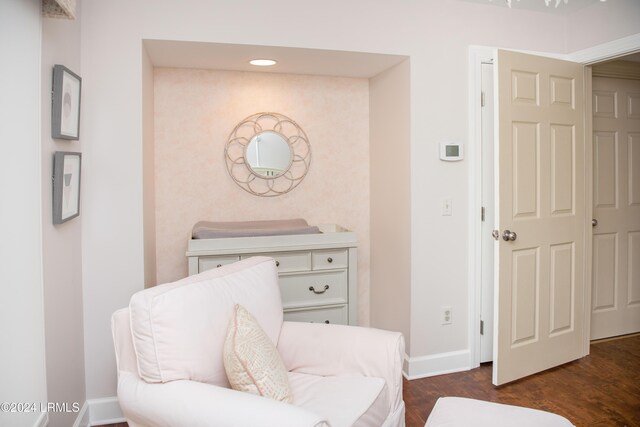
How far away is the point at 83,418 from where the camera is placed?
245 cm

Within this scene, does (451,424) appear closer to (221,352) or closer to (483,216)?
(221,352)

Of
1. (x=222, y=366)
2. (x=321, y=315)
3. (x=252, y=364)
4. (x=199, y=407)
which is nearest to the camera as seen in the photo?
(x=199, y=407)

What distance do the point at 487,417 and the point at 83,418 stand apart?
1.92 meters

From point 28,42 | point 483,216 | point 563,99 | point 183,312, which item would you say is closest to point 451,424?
point 183,312

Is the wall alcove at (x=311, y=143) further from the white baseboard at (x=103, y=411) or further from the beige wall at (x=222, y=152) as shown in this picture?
the white baseboard at (x=103, y=411)

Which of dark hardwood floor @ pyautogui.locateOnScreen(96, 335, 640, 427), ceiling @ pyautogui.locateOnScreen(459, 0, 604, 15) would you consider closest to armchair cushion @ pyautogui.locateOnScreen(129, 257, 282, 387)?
dark hardwood floor @ pyautogui.locateOnScreen(96, 335, 640, 427)

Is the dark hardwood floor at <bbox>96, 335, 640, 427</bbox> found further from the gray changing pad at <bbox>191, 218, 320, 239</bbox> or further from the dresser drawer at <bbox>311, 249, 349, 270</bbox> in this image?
the gray changing pad at <bbox>191, 218, 320, 239</bbox>

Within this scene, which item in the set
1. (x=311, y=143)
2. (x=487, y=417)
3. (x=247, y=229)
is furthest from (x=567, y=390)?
(x=311, y=143)

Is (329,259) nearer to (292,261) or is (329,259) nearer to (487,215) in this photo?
(292,261)

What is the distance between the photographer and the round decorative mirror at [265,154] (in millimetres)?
3334

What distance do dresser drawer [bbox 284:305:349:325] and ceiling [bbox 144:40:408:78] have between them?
4.90ft

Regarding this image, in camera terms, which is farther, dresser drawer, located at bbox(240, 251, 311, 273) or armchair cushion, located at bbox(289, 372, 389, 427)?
dresser drawer, located at bbox(240, 251, 311, 273)

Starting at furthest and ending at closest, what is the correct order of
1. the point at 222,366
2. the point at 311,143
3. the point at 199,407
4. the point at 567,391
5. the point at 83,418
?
the point at 311,143 < the point at 567,391 < the point at 83,418 < the point at 222,366 < the point at 199,407

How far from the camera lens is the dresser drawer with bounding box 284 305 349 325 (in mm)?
2930
